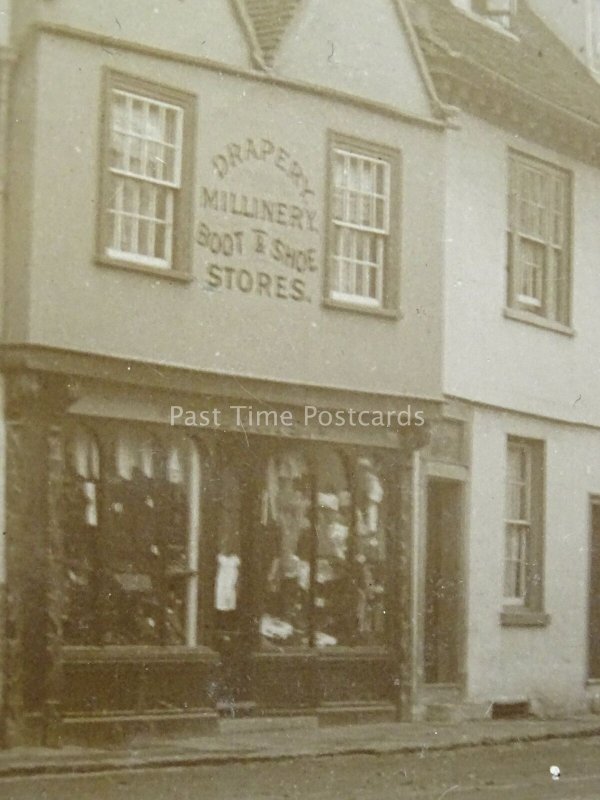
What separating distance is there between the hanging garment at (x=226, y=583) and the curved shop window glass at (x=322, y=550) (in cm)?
43

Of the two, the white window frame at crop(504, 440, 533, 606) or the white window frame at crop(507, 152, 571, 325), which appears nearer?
the white window frame at crop(507, 152, 571, 325)

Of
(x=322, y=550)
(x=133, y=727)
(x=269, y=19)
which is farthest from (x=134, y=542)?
(x=269, y=19)

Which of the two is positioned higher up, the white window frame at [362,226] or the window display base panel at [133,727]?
the white window frame at [362,226]

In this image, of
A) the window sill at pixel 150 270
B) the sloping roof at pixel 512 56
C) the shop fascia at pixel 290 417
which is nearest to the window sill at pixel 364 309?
the shop fascia at pixel 290 417

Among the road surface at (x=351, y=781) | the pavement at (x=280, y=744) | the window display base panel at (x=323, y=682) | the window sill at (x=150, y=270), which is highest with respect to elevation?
the window sill at (x=150, y=270)

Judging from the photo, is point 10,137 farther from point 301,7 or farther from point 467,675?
point 467,675

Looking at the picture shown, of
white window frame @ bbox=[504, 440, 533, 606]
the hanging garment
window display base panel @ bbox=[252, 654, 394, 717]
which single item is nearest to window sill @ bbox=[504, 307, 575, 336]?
white window frame @ bbox=[504, 440, 533, 606]

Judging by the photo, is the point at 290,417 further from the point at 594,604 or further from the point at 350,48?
the point at 594,604

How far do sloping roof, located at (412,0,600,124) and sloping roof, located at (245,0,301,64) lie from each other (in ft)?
7.54

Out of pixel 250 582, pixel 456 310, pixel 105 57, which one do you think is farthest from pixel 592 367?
pixel 105 57

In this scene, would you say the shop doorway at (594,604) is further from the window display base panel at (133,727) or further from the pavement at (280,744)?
the window display base panel at (133,727)

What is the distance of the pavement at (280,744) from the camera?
15562 millimetres

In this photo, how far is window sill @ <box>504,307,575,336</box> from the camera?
23.2m

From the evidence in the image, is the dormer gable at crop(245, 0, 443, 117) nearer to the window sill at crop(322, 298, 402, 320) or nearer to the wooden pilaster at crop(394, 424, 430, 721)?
the window sill at crop(322, 298, 402, 320)
